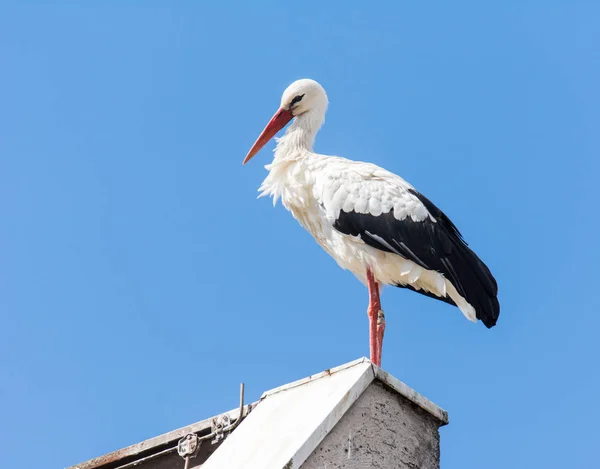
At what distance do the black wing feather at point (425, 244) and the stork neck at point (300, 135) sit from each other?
1.11 metres

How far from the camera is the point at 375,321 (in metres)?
9.02

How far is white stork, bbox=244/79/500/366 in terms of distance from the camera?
8984 millimetres

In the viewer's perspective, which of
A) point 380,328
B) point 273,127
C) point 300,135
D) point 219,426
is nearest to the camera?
point 219,426

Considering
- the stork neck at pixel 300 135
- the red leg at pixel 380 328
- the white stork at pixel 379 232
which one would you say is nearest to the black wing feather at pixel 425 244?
the white stork at pixel 379 232

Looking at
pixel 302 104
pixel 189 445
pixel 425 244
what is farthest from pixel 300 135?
pixel 189 445

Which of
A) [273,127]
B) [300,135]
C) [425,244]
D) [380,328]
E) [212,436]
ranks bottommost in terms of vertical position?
[212,436]

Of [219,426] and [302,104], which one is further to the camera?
[302,104]

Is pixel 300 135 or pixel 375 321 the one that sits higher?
pixel 300 135

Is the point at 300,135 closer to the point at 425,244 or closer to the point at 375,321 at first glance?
the point at 425,244

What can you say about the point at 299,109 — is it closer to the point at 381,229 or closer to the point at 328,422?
the point at 381,229

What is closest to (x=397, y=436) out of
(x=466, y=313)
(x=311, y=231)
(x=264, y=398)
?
(x=264, y=398)

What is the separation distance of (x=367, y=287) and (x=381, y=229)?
0.55 meters

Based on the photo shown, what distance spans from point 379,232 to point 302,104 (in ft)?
6.23

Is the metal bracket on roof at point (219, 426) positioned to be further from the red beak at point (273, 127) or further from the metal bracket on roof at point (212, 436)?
the red beak at point (273, 127)
